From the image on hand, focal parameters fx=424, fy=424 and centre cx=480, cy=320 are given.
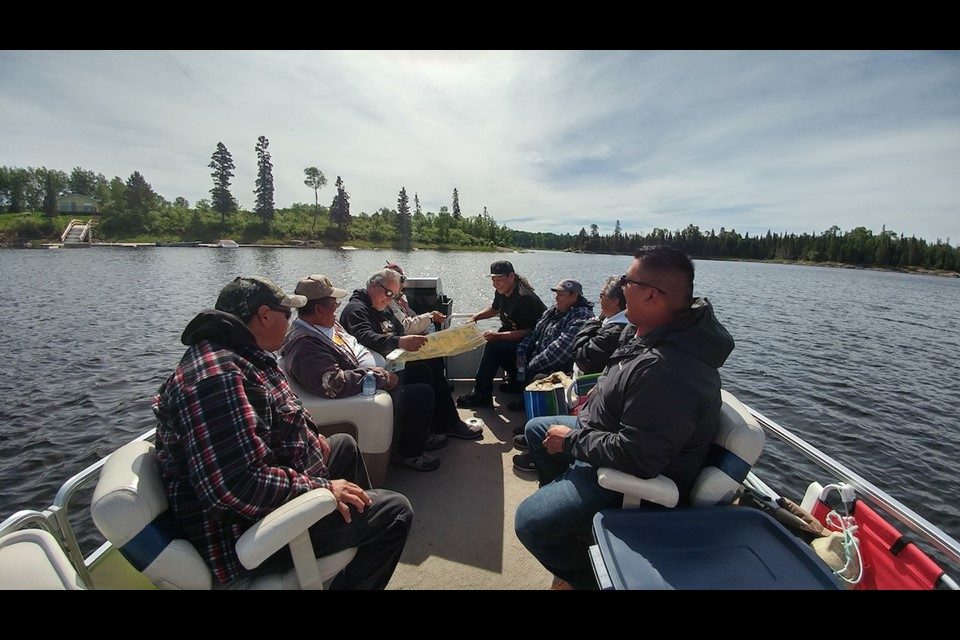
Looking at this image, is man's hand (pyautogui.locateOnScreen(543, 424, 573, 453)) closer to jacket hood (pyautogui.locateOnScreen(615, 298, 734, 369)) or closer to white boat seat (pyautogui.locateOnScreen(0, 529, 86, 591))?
jacket hood (pyautogui.locateOnScreen(615, 298, 734, 369))

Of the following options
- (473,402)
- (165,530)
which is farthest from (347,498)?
(473,402)

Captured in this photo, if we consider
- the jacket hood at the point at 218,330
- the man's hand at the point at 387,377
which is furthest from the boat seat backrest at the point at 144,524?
the man's hand at the point at 387,377

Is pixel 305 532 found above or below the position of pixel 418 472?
above

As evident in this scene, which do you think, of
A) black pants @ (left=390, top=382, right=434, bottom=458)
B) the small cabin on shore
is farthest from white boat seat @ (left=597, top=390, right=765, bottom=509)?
the small cabin on shore

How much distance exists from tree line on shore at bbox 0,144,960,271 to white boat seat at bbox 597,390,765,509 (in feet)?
200

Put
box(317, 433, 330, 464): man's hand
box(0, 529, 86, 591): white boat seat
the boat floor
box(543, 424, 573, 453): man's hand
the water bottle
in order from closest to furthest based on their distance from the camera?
box(0, 529, 86, 591): white boat seat
box(543, 424, 573, 453): man's hand
box(317, 433, 330, 464): man's hand
the boat floor
the water bottle

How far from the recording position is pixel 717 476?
172 cm

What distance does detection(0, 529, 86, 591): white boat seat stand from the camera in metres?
1.23

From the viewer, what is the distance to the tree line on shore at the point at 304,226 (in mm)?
66938

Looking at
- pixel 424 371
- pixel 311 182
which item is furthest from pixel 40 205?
pixel 424 371

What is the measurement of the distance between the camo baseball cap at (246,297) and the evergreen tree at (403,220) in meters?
81.6
